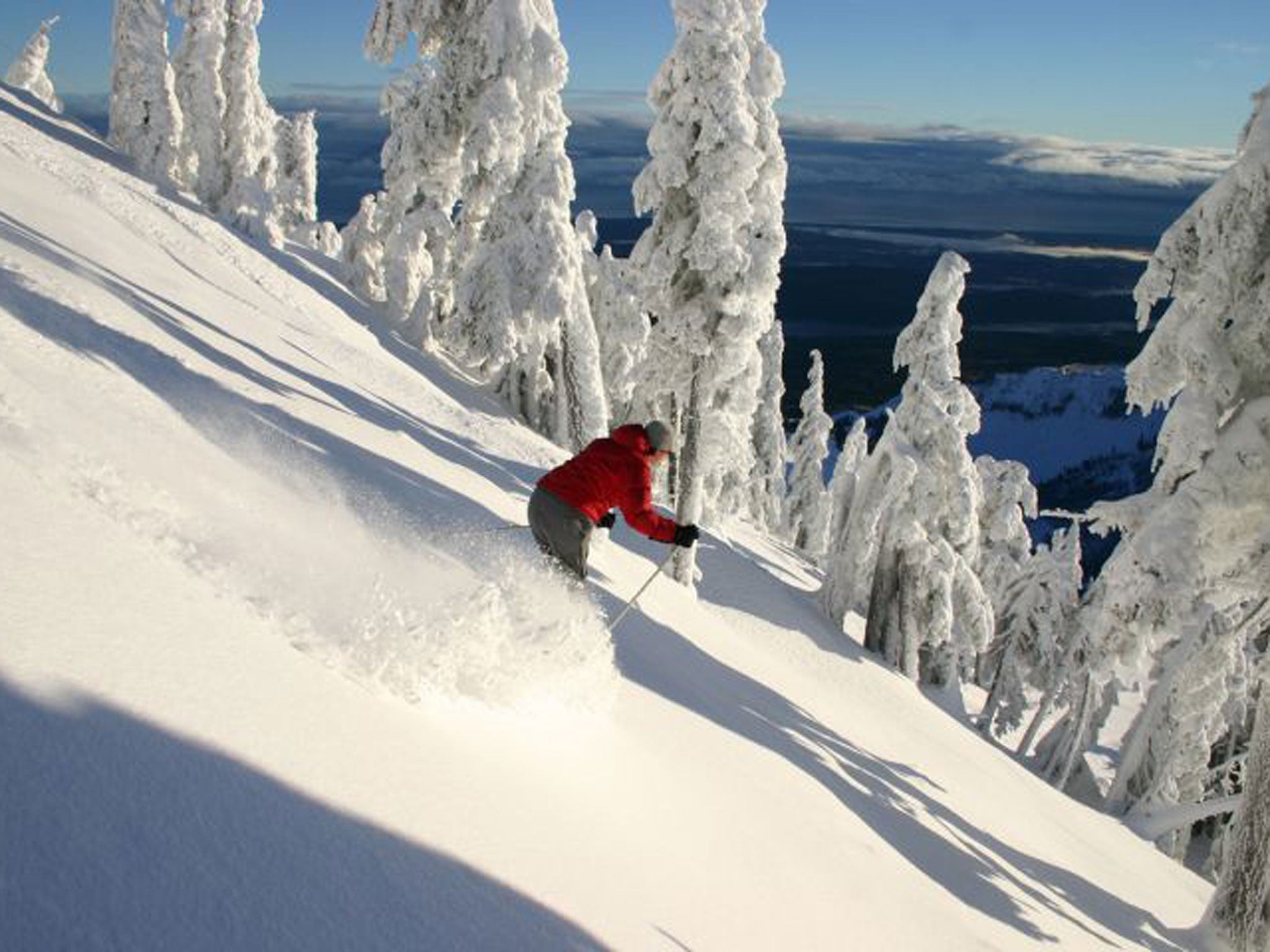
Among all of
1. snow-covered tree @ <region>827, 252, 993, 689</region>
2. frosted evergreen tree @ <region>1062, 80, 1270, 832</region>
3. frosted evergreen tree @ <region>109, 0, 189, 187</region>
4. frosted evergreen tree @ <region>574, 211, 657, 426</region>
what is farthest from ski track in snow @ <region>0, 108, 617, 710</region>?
frosted evergreen tree @ <region>109, 0, 189, 187</region>

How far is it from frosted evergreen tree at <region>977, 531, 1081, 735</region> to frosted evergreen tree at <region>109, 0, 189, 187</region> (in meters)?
36.4

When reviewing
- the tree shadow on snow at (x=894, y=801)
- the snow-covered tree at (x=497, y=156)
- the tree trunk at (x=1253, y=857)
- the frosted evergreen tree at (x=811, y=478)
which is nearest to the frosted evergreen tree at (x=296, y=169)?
the snow-covered tree at (x=497, y=156)

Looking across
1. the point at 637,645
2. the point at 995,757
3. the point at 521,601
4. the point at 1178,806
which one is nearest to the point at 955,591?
the point at 995,757

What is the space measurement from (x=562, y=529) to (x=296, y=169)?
48.0 meters

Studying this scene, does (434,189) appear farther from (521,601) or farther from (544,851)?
(544,851)

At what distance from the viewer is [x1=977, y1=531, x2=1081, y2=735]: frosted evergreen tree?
34969 mm

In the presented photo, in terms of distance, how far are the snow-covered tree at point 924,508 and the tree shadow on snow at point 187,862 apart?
22232 mm

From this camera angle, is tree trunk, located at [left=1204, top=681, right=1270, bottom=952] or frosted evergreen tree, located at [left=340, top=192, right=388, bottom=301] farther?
frosted evergreen tree, located at [left=340, top=192, right=388, bottom=301]

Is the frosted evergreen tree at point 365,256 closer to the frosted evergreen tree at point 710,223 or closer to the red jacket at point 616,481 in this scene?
the frosted evergreen tree at point 710,223

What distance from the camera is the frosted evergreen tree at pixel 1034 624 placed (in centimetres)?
3497

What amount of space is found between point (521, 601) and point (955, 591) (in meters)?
22.2

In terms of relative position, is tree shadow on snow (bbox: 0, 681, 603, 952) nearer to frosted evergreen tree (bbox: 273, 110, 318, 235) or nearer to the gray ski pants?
the gray ski pants

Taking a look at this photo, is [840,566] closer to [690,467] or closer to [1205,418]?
[690,467]

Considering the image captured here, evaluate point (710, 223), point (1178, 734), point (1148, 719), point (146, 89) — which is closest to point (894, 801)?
point (710, 223)
